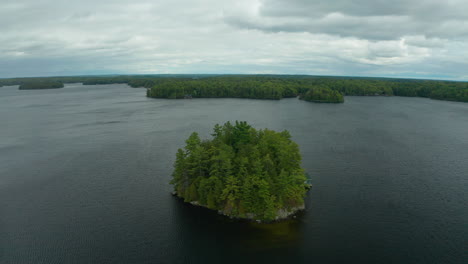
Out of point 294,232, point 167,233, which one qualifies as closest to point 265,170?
point 294,232

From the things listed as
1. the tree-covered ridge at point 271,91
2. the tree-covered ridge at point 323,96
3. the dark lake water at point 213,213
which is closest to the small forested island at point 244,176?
the dark lake water at point 213,213

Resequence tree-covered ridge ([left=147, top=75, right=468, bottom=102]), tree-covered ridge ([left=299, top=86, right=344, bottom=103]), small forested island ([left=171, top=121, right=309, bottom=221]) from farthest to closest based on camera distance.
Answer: tree-covered ridge ([left=147, top=75, right=468, bottom=102]) < tree-covered ridge ([left=299, top=86, right=344, bottom=103]) < small forested island ([left=171, top=121, right=309, bottom=221])

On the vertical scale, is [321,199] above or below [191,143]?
below

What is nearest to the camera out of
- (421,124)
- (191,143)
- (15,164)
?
(191,143)

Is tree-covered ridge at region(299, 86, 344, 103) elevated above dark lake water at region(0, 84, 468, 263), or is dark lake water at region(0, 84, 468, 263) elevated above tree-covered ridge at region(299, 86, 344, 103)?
tree-covered ridge at region(299, 86, 344, 103)

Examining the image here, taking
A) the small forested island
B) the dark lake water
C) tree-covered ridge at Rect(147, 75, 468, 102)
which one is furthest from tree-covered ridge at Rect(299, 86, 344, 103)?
the small forested island

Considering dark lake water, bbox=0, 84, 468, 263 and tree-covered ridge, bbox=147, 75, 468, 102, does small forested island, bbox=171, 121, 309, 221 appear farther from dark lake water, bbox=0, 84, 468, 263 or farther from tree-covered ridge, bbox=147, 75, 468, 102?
tree-covered ridge, bbox=147, 75, 468, 102

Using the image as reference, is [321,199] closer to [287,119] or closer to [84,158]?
[84,158]
